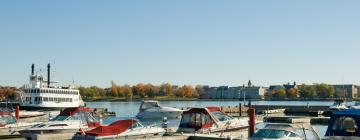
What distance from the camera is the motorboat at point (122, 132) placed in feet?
88.2

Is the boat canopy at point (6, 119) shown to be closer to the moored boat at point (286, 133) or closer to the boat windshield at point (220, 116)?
the boat windshield at point (220, 116)

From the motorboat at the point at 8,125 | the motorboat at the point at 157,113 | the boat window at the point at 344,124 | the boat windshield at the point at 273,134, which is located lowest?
the motorboat at the point at 157,113

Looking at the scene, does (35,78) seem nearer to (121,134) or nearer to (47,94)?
(47,94)

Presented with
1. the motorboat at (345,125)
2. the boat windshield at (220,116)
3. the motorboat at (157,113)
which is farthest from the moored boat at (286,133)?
the motorboat at (157,113)

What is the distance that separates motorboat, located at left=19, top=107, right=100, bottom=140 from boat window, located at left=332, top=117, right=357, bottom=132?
16333 millimetres

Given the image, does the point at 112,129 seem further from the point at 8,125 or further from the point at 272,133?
the point at 8,125

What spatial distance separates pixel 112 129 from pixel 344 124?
39.3ft

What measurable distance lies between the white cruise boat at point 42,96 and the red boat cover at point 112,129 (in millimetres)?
51876

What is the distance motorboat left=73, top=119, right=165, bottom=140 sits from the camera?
26.9m

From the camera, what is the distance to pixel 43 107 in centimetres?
7844

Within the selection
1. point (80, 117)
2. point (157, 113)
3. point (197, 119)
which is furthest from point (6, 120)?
point (157, 113)

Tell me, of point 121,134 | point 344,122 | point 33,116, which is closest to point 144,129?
point 121,134

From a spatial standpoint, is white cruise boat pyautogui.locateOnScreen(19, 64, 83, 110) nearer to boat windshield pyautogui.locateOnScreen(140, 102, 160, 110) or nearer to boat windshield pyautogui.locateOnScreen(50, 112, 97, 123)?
boat windshield pyautogui.locateOnScreen(140, 102, 160, 110)

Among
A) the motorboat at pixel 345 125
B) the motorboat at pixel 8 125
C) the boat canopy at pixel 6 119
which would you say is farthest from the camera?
the boat canopy at pixel 6 119
